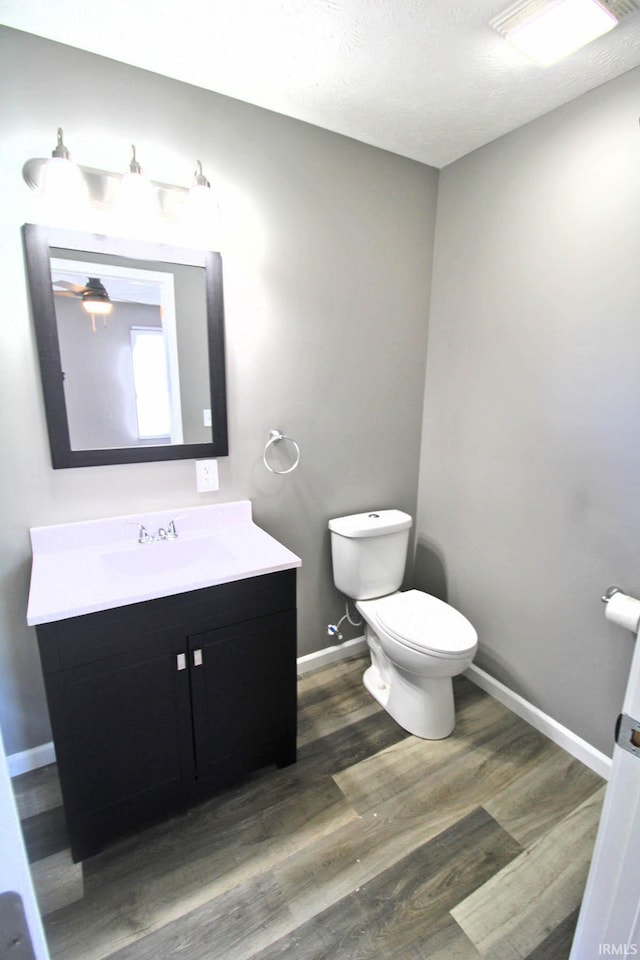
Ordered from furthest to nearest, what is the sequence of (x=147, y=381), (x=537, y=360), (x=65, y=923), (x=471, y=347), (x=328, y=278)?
(x=471, y=347), (x=328, y=278), (x=537, y=360), (x=147, y=381), (x=65, y=923)

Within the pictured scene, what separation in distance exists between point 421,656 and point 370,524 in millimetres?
592

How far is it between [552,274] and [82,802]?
233cm

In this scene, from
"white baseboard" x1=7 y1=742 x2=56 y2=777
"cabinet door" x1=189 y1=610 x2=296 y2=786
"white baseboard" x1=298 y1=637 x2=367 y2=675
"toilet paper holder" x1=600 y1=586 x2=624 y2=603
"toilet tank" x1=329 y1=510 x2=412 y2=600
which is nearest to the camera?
"cabinet door" x1=189 y1=610 x2=296 y2=786

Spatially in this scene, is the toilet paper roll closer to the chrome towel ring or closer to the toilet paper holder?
the toilet paper holder

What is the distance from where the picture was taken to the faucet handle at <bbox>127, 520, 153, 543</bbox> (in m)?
1.62

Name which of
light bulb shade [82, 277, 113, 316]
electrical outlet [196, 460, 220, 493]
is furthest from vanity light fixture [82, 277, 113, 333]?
electrical outlet [196, 460, 220, 493]

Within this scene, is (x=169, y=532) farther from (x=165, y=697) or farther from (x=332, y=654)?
(x=332, y=654)

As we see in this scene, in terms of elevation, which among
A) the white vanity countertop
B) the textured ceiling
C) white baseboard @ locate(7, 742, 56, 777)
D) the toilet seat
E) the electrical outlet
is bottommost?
white baseboard @ locate(7, 742, 56, 777)

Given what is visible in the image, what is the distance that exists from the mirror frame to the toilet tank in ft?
2.18

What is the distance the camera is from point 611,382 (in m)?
1.50

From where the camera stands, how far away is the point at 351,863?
1.34 metres

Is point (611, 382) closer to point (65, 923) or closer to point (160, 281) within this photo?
point (160, 281)

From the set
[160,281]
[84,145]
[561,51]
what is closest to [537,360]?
[561,51]

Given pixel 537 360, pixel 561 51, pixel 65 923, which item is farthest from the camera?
pixel 537 360
